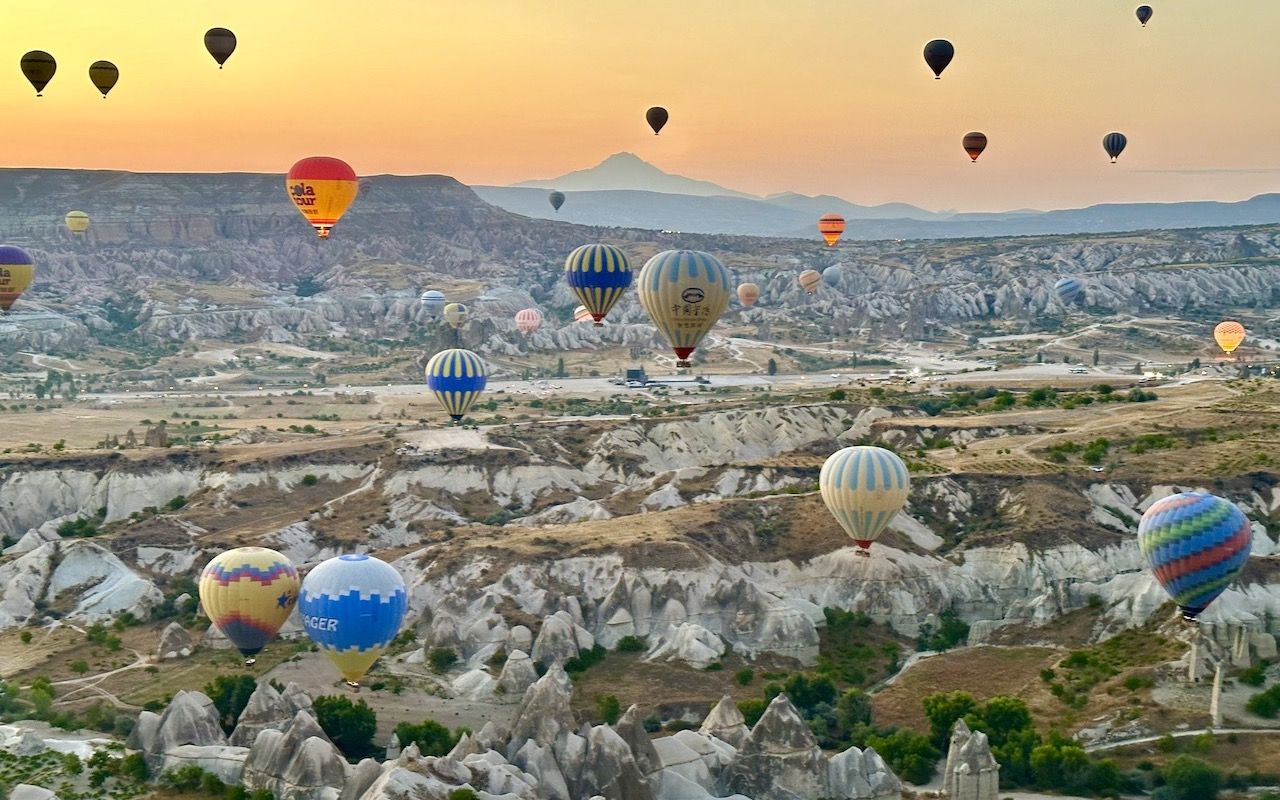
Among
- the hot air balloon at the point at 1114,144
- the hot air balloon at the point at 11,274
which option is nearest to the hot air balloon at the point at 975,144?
the hot air balloon at the point at 1114,144

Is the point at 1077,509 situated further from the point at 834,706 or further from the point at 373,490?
the point at 373,490

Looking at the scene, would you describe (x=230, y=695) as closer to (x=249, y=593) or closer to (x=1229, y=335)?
(x=249, y=593)

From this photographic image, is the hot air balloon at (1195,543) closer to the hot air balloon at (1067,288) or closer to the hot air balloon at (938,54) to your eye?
the hot air balloon at (938,54)

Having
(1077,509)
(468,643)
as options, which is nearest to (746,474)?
(1077,509)

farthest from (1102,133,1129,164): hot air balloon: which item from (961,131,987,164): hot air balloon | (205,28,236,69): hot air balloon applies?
(205,28,236,69): hot air balloon

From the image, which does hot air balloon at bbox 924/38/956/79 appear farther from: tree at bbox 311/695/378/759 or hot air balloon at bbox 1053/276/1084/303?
hot air balloon at bbox 1053/276/1084/303

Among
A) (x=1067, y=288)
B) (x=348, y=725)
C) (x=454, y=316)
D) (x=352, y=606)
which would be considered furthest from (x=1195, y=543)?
(x=1067, y=288)

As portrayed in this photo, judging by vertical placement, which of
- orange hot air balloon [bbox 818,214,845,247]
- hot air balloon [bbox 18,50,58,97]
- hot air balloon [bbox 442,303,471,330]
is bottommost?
hot air balloon [bbox 442,303,471,330]
